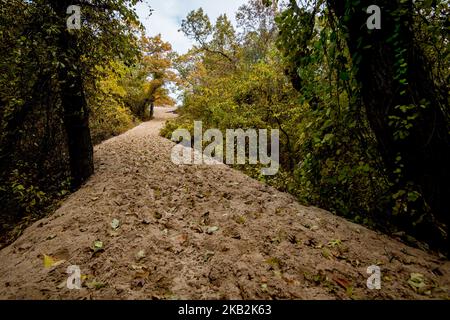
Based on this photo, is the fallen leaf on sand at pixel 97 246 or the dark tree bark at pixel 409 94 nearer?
the dark tree bark at pixel 409 94

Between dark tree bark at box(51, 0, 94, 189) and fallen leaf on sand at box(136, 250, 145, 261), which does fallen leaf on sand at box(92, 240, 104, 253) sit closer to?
fallen leaf on sand at box(136, 250, 145, 261)

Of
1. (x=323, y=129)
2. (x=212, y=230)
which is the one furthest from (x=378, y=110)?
(x=212, y=230)

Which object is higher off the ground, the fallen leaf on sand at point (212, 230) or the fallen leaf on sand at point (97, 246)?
the fallen leaf on sand at point (212, 230)

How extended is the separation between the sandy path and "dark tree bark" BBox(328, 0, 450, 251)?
86 centimetres

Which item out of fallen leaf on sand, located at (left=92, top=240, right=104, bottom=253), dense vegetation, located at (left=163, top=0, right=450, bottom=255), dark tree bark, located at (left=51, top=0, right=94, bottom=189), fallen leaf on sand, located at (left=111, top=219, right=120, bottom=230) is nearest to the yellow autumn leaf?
fallen leaf on sand, located at (left=92, top=240, right=104, bottom=253)

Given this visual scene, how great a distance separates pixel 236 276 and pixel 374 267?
1380 mm

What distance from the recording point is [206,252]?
8.87ft

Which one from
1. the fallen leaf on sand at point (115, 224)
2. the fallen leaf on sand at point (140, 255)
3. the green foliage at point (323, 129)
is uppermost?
the green foliage at point (323, 129)

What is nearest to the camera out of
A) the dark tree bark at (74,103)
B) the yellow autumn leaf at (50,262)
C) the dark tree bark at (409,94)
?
the dark tree bark at (409,94)

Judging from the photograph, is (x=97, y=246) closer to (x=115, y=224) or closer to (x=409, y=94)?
(x=115, y=224)

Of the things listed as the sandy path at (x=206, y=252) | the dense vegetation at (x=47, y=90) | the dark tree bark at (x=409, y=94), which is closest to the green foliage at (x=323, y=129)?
the dark tree bark at (x=409, y=94)

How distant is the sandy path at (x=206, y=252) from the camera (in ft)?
7.13

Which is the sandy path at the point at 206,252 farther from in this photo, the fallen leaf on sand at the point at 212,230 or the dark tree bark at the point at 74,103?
the dark tree bark at the point at 74,103

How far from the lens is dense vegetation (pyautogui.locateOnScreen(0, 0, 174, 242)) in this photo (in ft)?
13.0
